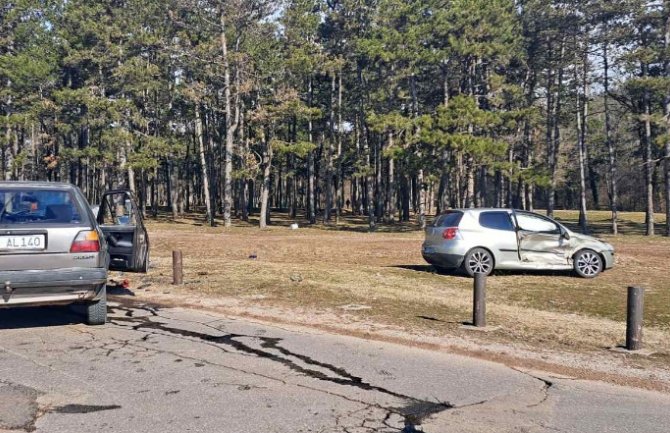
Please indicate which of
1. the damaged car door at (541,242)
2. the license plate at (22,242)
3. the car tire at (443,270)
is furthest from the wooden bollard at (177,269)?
the damaged car door at (541,242)

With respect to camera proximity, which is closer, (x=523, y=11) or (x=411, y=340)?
(x=411, y=340)

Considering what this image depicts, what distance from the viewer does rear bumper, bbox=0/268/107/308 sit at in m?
6.77

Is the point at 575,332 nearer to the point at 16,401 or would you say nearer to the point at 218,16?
the point at 16,401

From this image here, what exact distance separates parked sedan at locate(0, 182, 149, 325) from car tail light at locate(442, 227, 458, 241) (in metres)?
8.00

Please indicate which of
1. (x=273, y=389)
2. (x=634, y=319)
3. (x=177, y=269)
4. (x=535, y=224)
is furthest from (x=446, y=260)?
(x=273, y=389)

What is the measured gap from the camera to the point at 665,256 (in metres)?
19.1

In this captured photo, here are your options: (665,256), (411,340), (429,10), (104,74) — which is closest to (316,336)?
(411,340)

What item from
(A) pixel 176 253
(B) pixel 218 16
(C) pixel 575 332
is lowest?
(C) pixel 575 332

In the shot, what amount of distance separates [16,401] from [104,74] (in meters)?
39.0

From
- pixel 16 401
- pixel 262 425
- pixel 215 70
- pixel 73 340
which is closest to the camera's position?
pixel 262 425

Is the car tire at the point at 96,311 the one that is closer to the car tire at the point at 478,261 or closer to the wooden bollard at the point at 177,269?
the wooden bollard at the point at 177,269

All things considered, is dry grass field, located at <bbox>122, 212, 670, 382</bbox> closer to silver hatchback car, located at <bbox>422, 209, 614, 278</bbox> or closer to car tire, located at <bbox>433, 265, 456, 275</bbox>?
car tire, located at <bbox>433, 265, 456, 275</bbox>

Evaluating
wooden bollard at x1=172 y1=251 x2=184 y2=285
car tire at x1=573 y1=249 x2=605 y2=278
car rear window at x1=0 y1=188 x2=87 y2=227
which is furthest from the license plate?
car tire at x1=573 y1=249 x2=605 y2=278

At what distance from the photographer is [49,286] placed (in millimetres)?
6914
